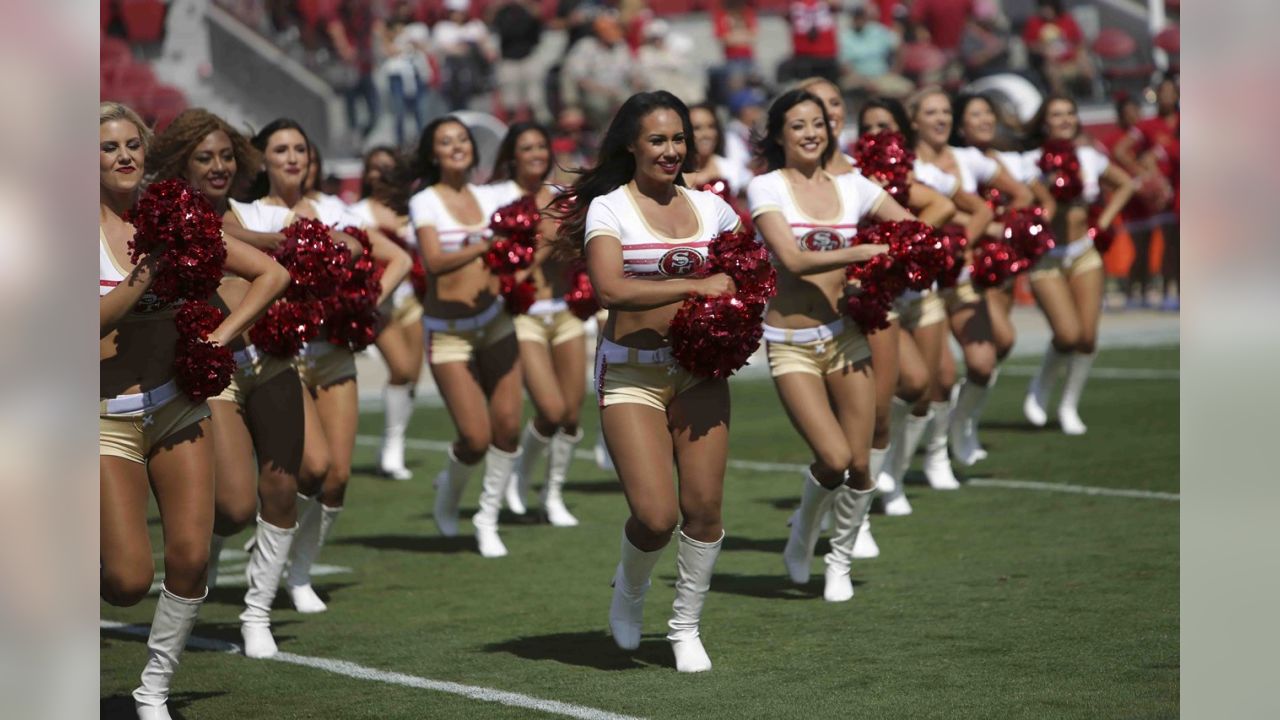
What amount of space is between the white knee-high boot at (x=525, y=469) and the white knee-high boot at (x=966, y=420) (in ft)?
8.87

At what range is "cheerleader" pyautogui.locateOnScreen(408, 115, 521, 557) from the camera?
8.95m

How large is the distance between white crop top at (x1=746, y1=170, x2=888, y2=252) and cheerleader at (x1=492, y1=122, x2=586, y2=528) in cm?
225

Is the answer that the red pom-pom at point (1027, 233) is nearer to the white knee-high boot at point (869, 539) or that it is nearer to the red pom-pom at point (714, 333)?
the white knee-high boot at point (869, 539)

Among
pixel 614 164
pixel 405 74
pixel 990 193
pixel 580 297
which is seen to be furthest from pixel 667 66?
pixel 614 164

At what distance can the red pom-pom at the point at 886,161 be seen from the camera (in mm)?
8031

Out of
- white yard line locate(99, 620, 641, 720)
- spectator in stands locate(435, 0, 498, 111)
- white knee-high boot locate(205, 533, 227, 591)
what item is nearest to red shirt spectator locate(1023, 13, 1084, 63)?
spectator in stands locate(435, 0, 498, 111)

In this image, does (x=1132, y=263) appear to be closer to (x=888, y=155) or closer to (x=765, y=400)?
(x=765, y=400)

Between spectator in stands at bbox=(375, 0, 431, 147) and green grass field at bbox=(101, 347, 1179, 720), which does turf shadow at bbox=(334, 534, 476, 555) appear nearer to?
green grass field at bbox=(101, 347, 1179, 720)

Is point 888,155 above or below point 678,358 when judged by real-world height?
above

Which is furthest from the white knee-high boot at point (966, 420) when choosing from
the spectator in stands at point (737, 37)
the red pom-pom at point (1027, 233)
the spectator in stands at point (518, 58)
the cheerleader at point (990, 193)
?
the spectator in stands at point (518, 58)

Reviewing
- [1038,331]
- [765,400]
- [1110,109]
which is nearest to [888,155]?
[765,400]
